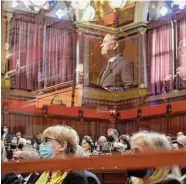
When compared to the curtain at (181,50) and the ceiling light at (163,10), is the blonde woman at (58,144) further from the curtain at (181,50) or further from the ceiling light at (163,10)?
the ceiling light at (163,10)

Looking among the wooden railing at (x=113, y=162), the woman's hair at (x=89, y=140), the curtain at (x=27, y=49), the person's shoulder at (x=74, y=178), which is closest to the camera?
the wooden railing at (x=113, y=162)

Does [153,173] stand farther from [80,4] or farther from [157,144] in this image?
[80,4]

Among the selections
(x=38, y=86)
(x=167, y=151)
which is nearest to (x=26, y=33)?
(x=38, y=86)

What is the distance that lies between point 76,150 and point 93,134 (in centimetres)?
151

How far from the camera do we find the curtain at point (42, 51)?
324cm

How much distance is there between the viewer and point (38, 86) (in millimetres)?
3283

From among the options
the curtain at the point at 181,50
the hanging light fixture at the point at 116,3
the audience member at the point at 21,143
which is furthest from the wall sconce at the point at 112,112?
the hanging light fixture at the point at 116,3

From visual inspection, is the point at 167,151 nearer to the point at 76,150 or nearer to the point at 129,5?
the point at 76,150

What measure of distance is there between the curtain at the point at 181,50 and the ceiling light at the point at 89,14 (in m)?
0.61

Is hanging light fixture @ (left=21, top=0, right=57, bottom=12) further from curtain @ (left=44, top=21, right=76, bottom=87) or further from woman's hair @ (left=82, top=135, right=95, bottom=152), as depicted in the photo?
woman's hair @ (left=82, top=135, right=95, bottom=152)

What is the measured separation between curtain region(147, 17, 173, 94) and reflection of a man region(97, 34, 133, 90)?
16 centimetres

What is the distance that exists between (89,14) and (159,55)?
0.60 m

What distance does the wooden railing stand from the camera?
2.25 ft

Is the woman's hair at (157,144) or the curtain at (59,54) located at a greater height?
the curtain at (59,54)
